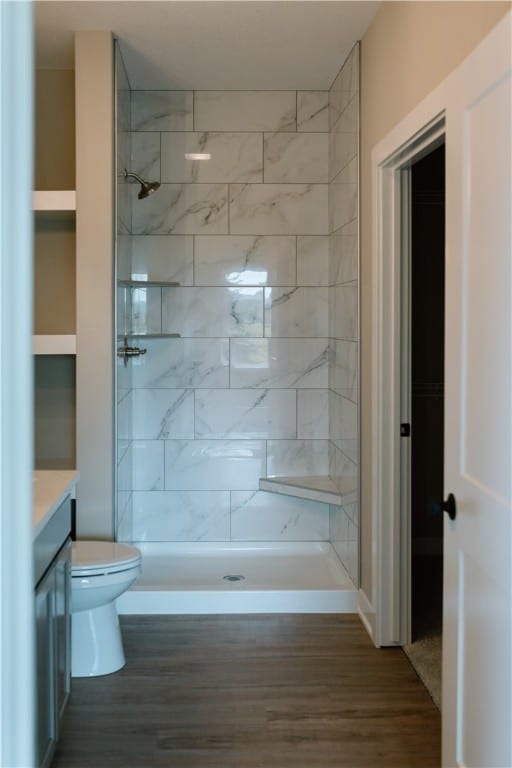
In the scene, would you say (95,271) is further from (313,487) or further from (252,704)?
(252,704)

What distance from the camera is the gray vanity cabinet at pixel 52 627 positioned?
2.40m

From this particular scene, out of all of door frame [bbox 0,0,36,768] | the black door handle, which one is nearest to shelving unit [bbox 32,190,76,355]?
the black door handle

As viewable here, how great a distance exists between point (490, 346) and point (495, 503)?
387 millimetres

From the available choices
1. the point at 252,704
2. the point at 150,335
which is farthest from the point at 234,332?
the point at 252,704

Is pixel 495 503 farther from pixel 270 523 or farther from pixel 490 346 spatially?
pixel 270 523

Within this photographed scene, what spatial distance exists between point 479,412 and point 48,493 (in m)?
1.35

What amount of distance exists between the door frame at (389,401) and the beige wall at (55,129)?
1.74m

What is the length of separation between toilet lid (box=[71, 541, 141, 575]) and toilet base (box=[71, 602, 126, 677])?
7.8 inches

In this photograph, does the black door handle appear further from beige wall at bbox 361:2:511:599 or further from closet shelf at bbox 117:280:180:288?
closet shelf at bbox 117:280:180:288

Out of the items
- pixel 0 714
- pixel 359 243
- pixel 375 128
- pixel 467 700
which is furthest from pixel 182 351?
pixel 0 714

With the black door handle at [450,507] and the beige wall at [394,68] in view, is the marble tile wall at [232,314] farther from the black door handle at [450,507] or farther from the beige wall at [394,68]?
the black door handle at [450,507]

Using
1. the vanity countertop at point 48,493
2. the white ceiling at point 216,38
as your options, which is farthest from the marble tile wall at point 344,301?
the vanity countertop at point 48,493

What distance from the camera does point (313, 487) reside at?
480 centimetres

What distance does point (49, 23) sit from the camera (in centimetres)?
390
